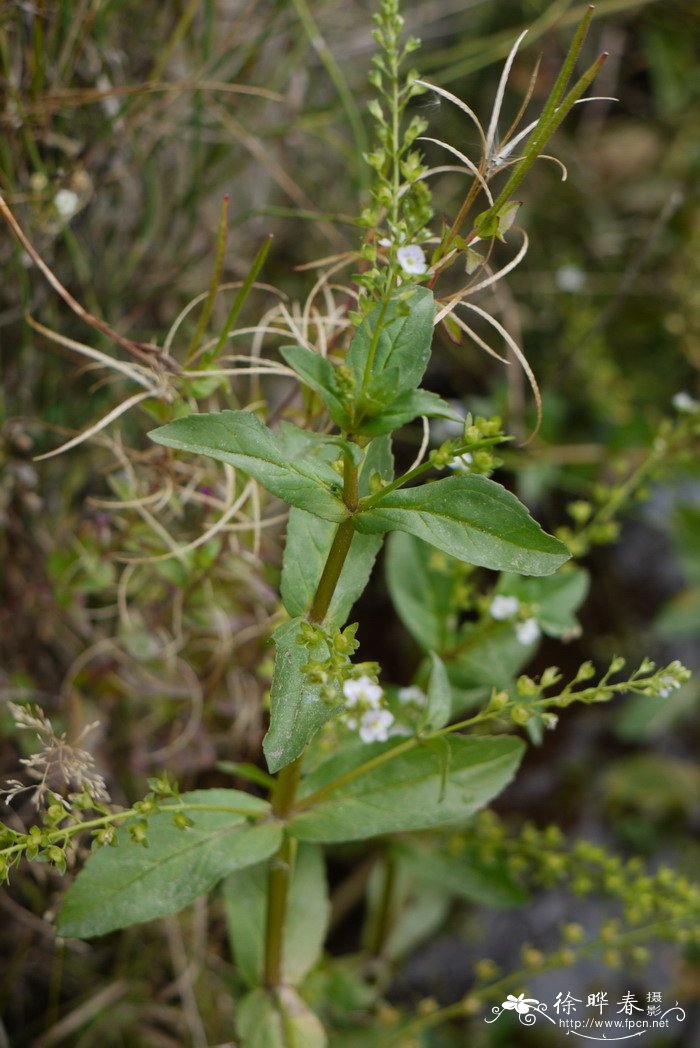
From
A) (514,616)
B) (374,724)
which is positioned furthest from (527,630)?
(374,724)

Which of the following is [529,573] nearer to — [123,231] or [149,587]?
[149,587]

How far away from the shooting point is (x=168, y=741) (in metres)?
1.56

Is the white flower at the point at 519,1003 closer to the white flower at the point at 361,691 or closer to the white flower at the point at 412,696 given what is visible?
the white flower at the point at 412,696

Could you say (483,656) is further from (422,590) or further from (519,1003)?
(519,1003)

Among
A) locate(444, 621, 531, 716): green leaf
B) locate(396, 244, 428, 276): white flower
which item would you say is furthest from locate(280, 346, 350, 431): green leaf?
locate(444, 621, 531, 716): green leaf

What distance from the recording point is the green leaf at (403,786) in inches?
41.7

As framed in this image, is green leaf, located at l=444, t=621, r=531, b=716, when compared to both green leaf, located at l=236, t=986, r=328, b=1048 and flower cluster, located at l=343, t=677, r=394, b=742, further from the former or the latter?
green leaf, located at l=236, t=986, r=328, b=1048

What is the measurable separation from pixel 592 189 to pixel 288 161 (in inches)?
36.5

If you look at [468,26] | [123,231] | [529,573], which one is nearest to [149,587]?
[123,231]

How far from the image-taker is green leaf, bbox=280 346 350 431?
823mm

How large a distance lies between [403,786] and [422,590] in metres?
0.36

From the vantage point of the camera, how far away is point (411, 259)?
88 centimetres

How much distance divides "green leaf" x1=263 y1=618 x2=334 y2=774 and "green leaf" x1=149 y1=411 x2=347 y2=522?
0.13m

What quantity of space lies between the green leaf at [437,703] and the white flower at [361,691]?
15 centimetres
